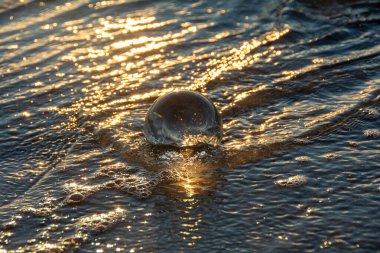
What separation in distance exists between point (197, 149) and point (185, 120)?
10.4 inches

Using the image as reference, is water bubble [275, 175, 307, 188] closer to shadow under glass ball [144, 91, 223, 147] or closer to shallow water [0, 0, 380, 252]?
shallow water [0, 0, 380, 252]

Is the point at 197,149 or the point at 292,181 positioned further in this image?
the point at 197,149

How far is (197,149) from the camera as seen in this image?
538cm

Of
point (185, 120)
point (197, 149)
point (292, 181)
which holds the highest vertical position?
point (185, 120)

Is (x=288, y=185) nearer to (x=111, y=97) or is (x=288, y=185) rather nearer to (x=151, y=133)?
(x=151, y=133)

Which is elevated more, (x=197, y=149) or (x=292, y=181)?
(x=197, y=149)

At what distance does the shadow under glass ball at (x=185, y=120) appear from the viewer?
5.30m

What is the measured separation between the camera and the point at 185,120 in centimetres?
531

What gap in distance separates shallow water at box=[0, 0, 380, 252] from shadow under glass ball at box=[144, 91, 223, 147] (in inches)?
4.7

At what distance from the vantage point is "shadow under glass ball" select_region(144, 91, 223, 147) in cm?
530

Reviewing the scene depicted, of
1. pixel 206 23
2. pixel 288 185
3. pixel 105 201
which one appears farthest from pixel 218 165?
pixel 206 23

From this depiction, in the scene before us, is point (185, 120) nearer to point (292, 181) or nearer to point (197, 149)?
A: point (197, 149)

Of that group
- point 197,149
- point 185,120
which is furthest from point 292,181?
point 185,120

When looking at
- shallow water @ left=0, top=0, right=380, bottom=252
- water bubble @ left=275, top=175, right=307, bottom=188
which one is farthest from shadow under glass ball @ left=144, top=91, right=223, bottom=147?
water bubble @ left=275, top=175, right=307, bottom=188
